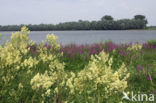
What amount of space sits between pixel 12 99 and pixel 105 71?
83.3 inches

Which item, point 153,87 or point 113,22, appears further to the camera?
point 113,22

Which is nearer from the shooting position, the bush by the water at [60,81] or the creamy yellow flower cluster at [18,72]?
the bush by the water at [60,81]

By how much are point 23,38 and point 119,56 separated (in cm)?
567

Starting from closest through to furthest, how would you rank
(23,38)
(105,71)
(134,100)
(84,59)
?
1. (105,71)
2. (134,100)
3. (23,38)
4. (84,59)

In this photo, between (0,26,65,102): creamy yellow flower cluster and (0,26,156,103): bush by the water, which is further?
(0,26,65,102): creamy yellow flower cluster

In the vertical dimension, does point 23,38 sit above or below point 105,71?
above

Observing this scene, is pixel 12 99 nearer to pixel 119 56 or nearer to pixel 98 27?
pixel 119 56

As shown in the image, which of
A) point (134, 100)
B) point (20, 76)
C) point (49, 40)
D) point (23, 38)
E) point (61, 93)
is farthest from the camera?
point (49, 40)

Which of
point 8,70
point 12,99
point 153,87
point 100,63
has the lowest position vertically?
point 153,87

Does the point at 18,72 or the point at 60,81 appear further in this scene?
the point at 18,72

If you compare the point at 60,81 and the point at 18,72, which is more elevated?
the point at 18,72

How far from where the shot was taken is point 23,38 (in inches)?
238

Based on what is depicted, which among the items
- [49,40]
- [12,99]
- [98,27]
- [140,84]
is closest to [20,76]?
[12,99]

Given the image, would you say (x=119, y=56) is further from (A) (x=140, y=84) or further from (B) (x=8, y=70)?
(B) (x=8, y=70)
